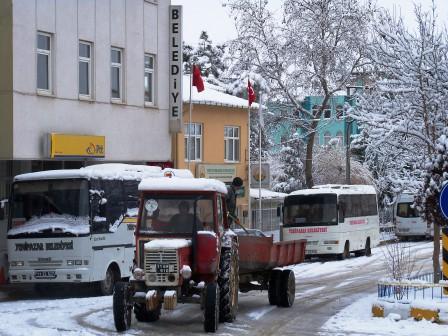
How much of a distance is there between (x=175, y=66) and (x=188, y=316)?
60.5ft

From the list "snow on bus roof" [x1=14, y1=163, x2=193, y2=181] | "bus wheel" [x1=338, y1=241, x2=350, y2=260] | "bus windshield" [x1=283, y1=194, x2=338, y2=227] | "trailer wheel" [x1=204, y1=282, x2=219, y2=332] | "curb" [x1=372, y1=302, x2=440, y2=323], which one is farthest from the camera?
"bus wheel" [x1=338, y1=241, x2=350, y2=260]

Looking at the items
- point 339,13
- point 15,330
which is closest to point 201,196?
point 15,330

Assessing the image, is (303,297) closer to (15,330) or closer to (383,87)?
(383,87)

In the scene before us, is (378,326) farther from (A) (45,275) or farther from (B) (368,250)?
(B) (368,250)

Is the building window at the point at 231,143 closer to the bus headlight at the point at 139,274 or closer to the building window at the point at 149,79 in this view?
the building window at the point at 149,79

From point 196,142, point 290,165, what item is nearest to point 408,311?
point 196,142

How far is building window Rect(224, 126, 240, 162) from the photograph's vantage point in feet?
155

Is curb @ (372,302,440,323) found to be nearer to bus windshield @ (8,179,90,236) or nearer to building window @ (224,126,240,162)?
bus windshield @ (8,179,90,236)

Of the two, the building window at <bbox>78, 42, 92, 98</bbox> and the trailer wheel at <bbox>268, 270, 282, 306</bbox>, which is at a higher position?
the building window at <bbox>78, 42, 92, 98</bbox>

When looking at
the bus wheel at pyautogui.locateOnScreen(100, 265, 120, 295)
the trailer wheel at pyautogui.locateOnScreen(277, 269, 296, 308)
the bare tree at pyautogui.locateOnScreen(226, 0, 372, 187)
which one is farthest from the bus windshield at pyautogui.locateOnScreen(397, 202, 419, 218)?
the trailer wheel at pyautogui.locateOnScreen(277, 269, 296, 308)

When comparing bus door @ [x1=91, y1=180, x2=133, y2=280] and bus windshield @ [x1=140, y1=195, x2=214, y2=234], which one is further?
bus door @ [x1=91, y1=180, x2=133, y2=280]

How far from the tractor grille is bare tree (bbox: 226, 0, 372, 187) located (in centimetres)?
3435

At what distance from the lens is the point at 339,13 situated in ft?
165

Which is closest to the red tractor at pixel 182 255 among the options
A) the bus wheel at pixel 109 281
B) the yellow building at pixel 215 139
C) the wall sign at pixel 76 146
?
the bus wheel at pixel 109 281
